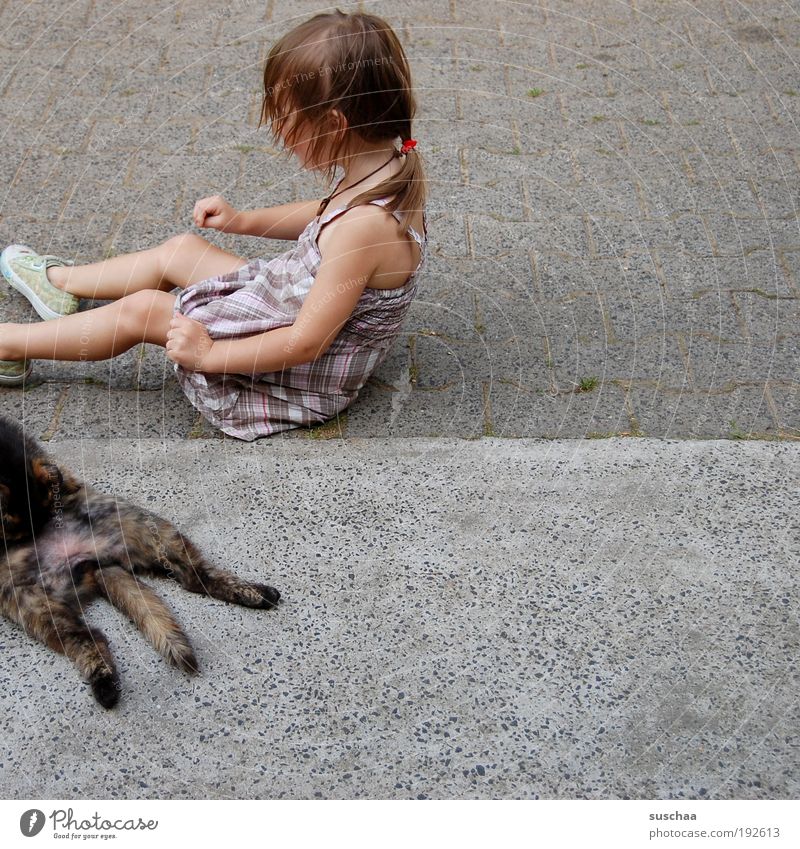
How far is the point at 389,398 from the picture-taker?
314 cm

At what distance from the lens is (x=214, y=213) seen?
10.5 ft

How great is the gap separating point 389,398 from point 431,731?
4.37ft

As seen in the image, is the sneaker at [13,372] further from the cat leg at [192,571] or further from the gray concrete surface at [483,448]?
the cat leg at [192,571]

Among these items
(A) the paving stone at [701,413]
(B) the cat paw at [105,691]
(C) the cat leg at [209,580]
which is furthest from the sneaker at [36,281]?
(A) the paving stone at [701,413]

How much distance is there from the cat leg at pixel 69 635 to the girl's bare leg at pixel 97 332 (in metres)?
0.99

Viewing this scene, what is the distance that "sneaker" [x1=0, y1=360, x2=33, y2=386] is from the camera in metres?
3.05

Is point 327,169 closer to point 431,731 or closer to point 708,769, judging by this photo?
point 431,731

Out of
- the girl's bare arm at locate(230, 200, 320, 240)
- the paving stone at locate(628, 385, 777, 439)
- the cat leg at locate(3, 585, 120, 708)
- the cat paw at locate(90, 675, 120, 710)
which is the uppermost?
the girl's bare arm at locate(230, 200, 320, 240)

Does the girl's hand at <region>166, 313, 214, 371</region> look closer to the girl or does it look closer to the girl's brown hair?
the girl

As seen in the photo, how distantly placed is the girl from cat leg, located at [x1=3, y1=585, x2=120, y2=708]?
0.84 meters

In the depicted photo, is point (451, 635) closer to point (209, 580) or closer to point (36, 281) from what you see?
point (209, 580)

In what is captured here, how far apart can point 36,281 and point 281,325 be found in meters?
1.16

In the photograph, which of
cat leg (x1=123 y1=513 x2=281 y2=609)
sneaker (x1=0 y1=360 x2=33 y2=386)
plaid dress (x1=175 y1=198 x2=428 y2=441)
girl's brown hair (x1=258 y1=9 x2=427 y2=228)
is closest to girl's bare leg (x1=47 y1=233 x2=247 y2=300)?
plaid dress (x1=175 y1=198 x2=428 y2=441)

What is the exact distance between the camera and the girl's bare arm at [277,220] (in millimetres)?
3242
